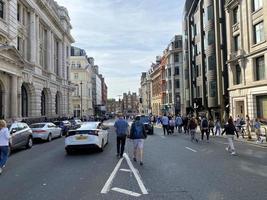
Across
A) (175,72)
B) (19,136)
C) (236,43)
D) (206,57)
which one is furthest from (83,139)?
(175,72)

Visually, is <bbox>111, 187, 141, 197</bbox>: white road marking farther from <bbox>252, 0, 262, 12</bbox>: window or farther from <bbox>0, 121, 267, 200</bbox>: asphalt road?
<bbox>252, 0, 262, 12</bbox>: window

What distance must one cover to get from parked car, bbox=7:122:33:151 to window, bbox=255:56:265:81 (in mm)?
20598

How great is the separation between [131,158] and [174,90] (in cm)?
6256

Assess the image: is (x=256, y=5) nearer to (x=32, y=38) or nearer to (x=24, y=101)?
(x=32, y=38)

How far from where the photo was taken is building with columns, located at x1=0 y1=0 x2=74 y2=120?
30.8 meters

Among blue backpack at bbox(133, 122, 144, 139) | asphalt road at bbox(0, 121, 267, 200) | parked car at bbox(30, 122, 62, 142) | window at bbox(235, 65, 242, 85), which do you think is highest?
window at bbox(235, 65, 242, 85)

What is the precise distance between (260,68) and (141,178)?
24.0 m

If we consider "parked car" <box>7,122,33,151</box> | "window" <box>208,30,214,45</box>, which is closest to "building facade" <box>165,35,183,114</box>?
"window" <box>208,30,214,45</box>

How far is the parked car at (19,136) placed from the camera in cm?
1621

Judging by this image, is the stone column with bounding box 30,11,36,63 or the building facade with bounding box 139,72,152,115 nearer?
the stone column with bounding box 30,11,36,63

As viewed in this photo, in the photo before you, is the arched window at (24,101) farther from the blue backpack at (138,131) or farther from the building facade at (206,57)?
the blue backpack at (138,131)

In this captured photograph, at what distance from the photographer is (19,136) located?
17.1 m

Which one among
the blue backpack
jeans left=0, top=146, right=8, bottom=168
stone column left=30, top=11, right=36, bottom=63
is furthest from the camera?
stone column left=30, top=11, right=36, bottom=63

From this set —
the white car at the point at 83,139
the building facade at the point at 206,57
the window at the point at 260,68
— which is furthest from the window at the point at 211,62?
the white car at the point at 83,139
